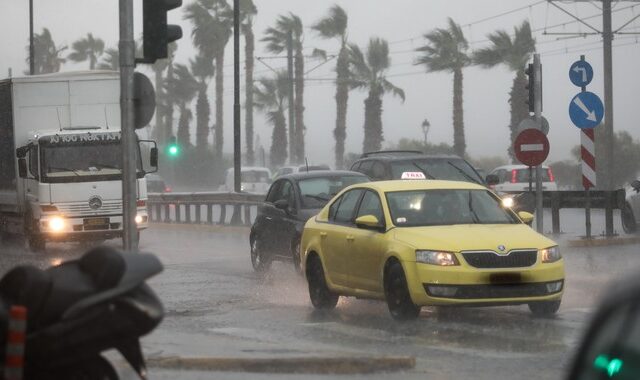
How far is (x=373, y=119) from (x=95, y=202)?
47.3m

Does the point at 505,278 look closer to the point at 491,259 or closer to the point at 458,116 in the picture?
the point at 491,259

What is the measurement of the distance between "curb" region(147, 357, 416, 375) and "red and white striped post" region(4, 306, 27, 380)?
407 cm

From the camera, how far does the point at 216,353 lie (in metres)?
10.7

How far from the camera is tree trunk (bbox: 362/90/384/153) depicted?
239ft

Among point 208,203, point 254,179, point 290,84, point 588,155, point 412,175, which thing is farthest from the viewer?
point 254,179

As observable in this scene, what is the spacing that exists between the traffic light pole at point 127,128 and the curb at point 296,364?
3.12 metres

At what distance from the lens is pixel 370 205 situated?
581 inches

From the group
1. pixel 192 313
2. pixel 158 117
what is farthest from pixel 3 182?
pixel 158 117

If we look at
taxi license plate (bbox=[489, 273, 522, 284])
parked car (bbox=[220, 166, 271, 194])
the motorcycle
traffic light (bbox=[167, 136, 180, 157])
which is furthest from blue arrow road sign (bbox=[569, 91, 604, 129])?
parked car (bbox=[220, 166, 271, 194])

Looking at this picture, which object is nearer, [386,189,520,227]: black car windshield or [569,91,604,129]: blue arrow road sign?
[386,189,520,227]: black car windshield

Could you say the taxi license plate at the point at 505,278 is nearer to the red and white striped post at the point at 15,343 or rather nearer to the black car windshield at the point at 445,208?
the black car windshield at the point at 445,208

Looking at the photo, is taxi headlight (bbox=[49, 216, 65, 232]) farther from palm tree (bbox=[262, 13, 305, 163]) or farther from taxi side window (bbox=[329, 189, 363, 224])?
palm tree (bbox=[262, 13, 305, 163])

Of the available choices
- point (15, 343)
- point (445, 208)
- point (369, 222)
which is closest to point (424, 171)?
point (445, 208)

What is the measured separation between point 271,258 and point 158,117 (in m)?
78.8
